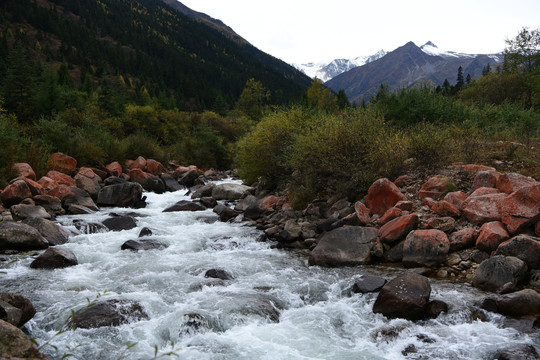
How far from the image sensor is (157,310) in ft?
23.2

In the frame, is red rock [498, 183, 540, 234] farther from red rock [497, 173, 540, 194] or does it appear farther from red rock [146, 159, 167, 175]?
red rock [146, 159, 167, 175]

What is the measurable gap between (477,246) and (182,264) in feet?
25.3

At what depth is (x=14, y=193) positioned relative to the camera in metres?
13.4

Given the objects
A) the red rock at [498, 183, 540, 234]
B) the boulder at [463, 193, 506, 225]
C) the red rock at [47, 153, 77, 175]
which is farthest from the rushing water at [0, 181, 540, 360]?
the red rock at [47, 153, 77, 175]

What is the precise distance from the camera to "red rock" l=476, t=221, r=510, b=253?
27.2 feet

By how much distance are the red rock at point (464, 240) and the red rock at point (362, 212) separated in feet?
9.17

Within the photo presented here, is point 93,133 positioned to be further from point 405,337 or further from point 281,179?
point 405,337

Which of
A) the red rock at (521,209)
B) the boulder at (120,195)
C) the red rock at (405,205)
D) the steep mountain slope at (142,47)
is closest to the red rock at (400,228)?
the red rock at (405,205)

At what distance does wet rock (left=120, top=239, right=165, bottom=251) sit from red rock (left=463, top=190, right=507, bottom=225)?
925 centimetres

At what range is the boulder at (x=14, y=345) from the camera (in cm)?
368

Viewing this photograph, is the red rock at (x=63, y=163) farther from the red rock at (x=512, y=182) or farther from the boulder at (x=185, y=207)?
the red rock at (x=512, y=182)

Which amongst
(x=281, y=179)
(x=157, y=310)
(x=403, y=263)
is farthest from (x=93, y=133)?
(x=403, y=263)

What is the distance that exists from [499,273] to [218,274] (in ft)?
20.7

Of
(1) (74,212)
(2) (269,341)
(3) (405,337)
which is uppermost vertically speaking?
(3) (405,337)
